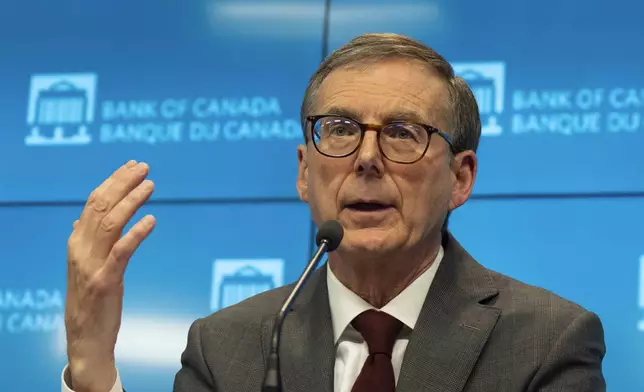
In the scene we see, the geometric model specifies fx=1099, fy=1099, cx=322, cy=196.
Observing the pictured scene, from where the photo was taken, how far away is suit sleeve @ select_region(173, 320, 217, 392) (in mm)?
2371

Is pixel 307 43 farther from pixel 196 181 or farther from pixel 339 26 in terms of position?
pixel 196 181

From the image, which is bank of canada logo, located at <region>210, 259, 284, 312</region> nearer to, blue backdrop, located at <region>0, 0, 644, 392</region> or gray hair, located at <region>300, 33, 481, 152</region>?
blue backdrop, located at <region>0, 0, 644, 392</region>

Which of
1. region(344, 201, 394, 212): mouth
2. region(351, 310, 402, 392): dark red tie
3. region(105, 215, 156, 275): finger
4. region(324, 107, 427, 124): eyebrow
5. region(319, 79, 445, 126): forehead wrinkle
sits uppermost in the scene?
region(319, 79, 445, 126): forehead wrinkle

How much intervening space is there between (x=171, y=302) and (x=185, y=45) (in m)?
0.90

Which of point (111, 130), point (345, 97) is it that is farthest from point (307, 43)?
point (345, 97)

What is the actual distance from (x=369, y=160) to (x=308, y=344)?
42 cm

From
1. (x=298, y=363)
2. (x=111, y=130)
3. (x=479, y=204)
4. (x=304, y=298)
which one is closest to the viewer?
(x=298, y=363)

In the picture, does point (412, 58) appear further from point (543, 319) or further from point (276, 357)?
point (276, 357)

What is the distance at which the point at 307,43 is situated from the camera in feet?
11.9

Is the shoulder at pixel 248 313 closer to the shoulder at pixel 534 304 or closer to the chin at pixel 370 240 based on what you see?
the chin at pixel 370 240

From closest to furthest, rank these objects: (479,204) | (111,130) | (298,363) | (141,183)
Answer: (141,183) → (298,363) → (479,204) → (111,130)

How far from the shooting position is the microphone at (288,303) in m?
1.72

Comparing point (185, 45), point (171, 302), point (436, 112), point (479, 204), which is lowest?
point (171, 302)

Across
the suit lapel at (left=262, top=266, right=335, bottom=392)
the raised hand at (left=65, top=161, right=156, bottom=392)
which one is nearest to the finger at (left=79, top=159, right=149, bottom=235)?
the raised hand at (left=65, top=161, right=156, bottom=392)
